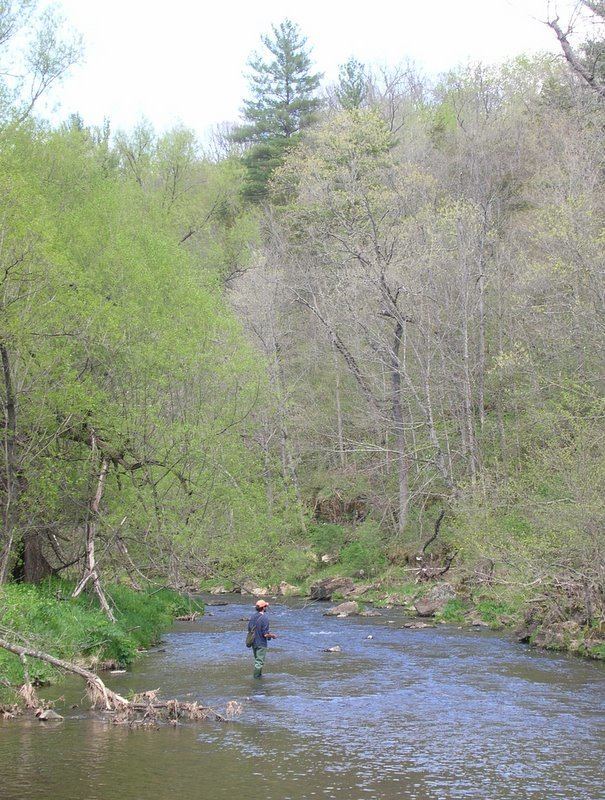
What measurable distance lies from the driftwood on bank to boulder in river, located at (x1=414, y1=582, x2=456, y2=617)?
1493 cm

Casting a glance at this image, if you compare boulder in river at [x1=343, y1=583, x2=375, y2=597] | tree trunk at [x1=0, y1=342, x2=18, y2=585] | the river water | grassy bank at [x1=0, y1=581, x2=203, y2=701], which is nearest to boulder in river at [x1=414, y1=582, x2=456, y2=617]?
boulder in river at [x1=343, y1=583, x2=375, y2=597]

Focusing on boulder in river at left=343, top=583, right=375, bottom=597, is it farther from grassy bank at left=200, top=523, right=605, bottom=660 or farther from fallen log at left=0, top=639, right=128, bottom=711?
fallen log at left=0, top=639, right=128, bottom=711

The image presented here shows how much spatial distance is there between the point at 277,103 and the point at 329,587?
33474mm

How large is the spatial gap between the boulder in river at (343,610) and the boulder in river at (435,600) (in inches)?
86.1

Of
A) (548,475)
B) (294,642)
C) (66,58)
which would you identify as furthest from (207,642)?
(66,58)

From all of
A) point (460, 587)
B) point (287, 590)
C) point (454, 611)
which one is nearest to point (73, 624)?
point (454, 611)

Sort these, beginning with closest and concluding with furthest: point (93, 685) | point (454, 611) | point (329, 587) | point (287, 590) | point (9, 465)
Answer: point (93, 685) < point (9, 465) < point (454, 611) < point (329, 587) < point (287, 590)

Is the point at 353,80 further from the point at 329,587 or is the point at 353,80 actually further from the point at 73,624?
the point at 73,624

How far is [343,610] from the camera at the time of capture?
102 ft

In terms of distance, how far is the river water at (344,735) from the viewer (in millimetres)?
11453

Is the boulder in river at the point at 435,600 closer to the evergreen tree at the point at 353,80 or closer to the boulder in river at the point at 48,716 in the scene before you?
the boulder in river at the point at 48,716

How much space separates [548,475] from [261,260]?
25721 mm

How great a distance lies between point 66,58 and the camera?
28.7m

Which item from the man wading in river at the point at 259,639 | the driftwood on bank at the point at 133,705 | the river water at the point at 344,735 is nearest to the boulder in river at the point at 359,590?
the river water at the point at 344,735
